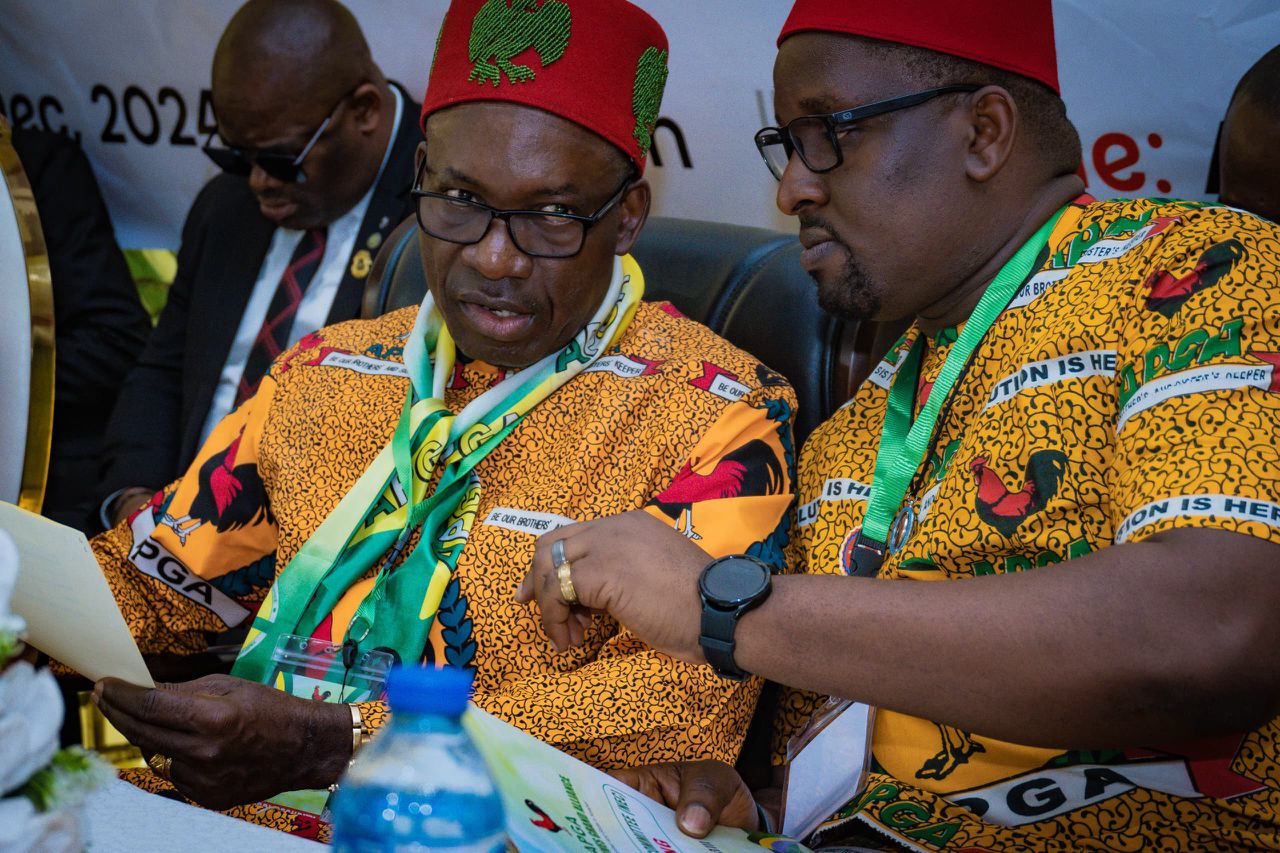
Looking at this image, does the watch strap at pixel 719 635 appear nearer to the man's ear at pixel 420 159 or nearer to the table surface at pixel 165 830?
the table surface at pixel 165 830

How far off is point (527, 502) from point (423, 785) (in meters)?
1.09

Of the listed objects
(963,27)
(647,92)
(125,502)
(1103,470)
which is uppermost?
(963,27)

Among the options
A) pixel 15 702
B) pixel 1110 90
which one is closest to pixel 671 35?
pixel 1110 90

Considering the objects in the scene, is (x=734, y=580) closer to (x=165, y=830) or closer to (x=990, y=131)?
(x=165, y=830)

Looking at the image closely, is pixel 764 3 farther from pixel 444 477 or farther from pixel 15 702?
pixel 15 702

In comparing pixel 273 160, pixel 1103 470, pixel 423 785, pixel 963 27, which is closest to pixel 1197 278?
pixel 1103 470

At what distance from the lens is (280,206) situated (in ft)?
10.6

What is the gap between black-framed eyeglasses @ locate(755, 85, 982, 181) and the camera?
65.7 inches

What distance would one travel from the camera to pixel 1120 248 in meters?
1.55

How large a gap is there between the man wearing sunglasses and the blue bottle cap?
2376 mm

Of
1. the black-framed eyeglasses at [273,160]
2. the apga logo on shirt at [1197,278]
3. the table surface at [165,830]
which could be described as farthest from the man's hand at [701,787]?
the black-framed eyeglasses at [273,160]

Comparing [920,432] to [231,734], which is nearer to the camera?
[231,734]

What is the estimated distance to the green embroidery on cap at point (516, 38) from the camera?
189cm

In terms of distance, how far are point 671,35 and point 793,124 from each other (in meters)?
1.25
